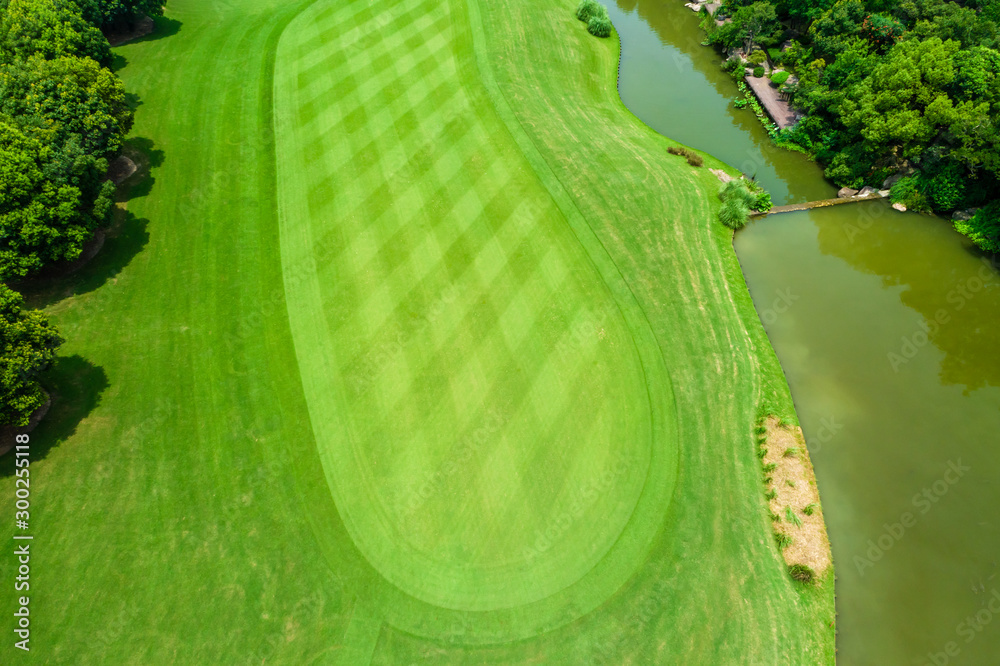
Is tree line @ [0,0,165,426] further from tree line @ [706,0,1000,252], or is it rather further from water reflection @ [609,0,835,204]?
tree line @ [706,0,1000,252]

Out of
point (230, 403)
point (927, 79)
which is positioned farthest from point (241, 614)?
point (927, 79)

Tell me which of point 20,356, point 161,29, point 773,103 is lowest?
point 20,356

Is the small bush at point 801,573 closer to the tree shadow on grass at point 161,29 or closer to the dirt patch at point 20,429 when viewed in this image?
the dirt patch at point 20,429

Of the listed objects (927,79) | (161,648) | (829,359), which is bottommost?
(161,648)

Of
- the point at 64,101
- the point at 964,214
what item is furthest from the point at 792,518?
the point at 64,101

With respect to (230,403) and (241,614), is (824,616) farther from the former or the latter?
(230,403)

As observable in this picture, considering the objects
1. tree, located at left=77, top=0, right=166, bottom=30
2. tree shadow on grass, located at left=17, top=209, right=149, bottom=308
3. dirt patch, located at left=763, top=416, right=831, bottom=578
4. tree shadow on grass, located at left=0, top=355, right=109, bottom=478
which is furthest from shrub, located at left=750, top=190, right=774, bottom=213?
tree, located at left=77, top=0, right=166, bottom=30

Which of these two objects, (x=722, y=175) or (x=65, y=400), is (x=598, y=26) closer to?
(x=722, y=175)
